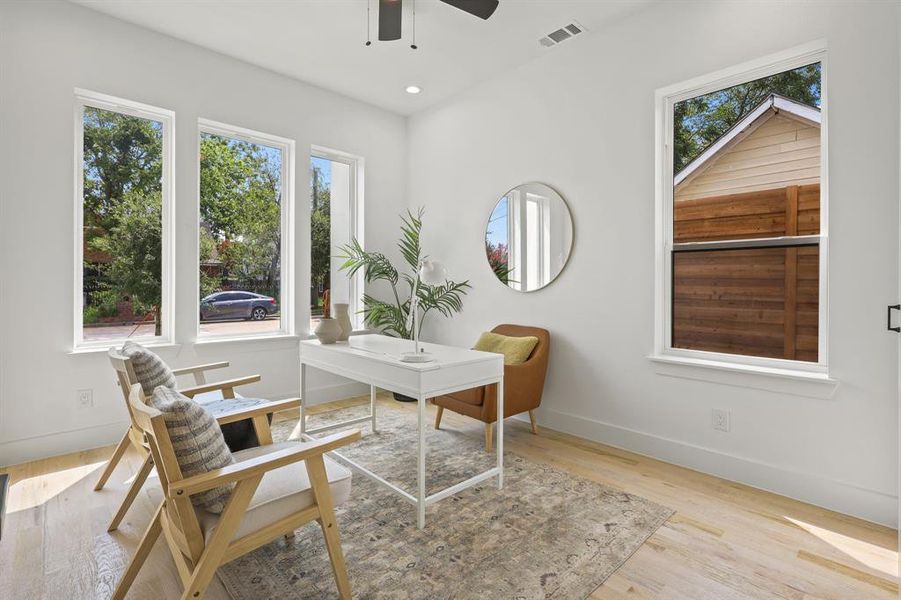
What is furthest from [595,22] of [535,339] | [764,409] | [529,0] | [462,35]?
[764,409]

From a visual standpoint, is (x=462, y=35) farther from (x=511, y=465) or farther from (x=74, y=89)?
(x=511, y=465)

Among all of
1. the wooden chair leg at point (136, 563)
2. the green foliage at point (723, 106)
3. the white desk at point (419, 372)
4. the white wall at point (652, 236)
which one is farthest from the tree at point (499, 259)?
the wooden chair leg at point (136, 563)

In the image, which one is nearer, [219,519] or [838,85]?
[219,519]

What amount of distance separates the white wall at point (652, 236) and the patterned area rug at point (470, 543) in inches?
30.8

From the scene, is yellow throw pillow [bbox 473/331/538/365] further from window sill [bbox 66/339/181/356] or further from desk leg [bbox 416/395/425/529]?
window sill [bbox 66/339/181/356]

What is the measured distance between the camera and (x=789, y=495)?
2.57 metres

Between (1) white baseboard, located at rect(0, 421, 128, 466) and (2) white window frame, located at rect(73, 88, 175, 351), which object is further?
(2) white window frame, located at rect(73, 88, 175, 351)

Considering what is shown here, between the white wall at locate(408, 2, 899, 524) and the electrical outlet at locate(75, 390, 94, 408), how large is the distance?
112 inches

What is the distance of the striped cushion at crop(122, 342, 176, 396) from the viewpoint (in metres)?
2.09

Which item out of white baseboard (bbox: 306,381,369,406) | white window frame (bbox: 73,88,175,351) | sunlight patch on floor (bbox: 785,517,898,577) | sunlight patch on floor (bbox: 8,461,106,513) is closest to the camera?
sunlight patch on floor (bbox: 785,517,898,577)

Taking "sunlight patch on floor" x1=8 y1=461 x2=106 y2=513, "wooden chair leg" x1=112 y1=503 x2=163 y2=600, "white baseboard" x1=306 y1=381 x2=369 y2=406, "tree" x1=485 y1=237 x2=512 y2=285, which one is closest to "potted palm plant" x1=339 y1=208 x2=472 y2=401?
"tree" x1=485 y1=237 x2=512 y2=285

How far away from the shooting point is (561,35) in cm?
344

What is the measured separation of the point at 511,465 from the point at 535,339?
3.27 ft

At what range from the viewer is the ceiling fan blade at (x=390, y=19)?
2770mm
